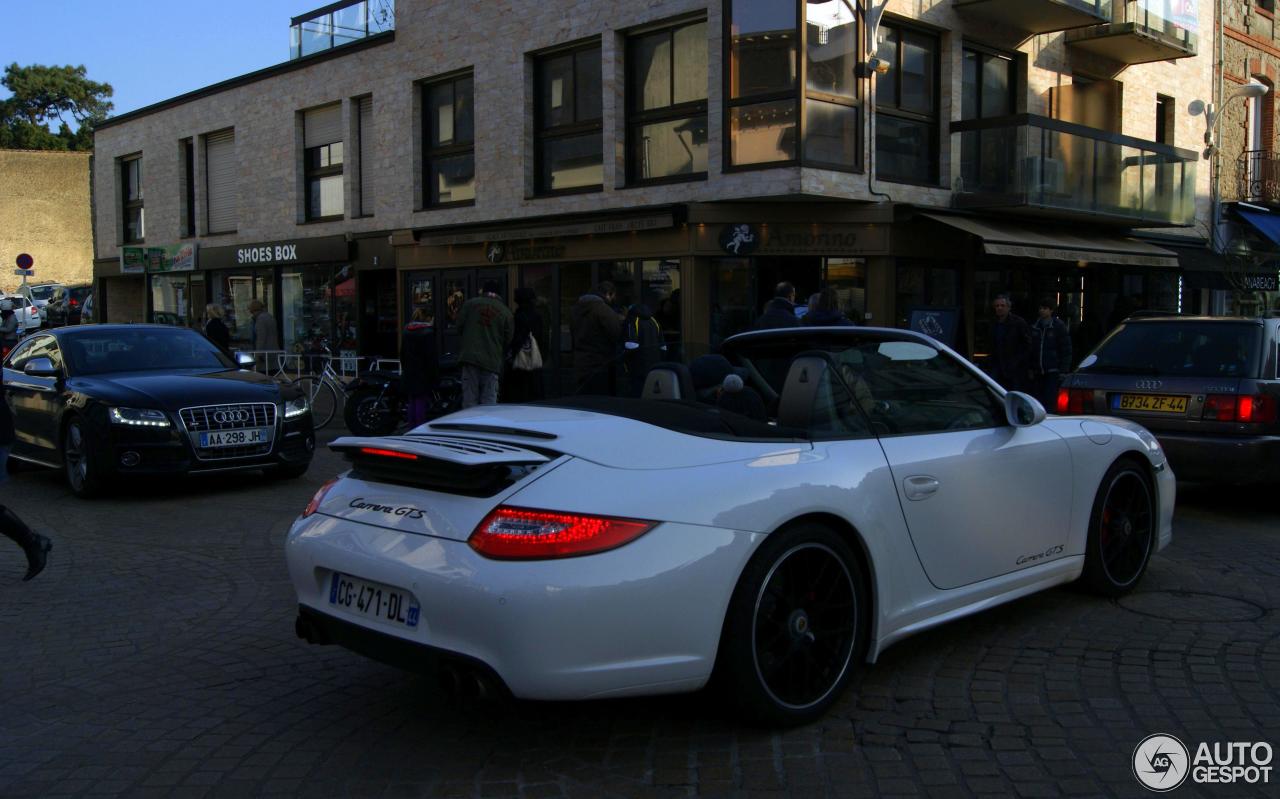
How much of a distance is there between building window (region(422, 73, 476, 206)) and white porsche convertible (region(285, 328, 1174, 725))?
646 inches

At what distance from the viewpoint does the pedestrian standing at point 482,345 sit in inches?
470

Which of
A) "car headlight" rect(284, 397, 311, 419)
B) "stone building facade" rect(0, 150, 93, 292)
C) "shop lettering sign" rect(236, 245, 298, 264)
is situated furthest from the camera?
"stone building facade" rect(0, 150, 93, 292)

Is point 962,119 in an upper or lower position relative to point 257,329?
upper

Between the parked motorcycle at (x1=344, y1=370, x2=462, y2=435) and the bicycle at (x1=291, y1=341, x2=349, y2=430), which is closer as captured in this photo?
the parked motorcycle at (x1=344, y1=370, x2=462, y2=435)

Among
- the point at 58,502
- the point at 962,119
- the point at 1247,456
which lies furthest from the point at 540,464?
the point at 962,119

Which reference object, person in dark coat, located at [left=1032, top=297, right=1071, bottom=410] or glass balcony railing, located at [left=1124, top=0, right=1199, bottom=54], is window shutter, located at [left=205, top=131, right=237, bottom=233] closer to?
glass balcony railing, located at [left=1124, top=0, right=1199, bottom=54]

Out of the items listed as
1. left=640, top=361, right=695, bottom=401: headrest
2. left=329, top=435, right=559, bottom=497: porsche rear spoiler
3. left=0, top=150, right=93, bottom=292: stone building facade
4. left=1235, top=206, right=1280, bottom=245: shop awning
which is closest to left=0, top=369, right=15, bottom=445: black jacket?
left=329, top=435, right=559, bottom=497: porsche rear spoiler

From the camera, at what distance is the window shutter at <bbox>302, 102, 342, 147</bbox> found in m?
23.2

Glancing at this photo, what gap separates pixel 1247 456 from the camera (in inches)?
295

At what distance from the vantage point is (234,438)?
29.2ft

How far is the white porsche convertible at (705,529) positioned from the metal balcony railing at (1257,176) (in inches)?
964

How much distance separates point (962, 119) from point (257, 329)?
1272 cm

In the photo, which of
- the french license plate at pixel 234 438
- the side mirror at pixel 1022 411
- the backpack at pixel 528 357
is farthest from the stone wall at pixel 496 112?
the side mirror at pixel 1022 411

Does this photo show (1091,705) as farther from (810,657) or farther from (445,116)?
(445,116)
